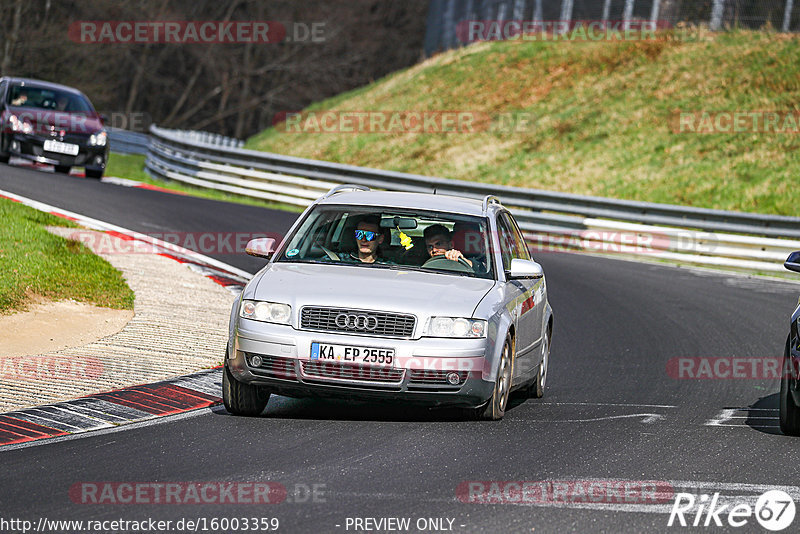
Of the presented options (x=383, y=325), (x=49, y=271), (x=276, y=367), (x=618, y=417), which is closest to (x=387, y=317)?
(x=383, y=325)

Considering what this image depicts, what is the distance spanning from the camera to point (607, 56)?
132 feet

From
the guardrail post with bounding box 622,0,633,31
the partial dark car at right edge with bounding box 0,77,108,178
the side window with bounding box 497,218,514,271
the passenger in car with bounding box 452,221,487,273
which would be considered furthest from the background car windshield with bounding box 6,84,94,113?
the passenger in car with bounding box 452,221,487,273

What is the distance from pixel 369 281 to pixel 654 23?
31741mm

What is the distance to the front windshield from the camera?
9.32 metres

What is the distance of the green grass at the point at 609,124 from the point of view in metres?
30.8

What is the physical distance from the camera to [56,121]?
2572cm

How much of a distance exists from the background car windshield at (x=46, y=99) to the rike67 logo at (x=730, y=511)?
71.9ft

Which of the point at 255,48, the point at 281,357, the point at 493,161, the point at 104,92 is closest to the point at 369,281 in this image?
the point at 281,357

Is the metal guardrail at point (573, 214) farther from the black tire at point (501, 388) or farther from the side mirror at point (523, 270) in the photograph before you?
the black tire at point (501, 388)

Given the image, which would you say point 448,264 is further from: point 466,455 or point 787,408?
point 787,408

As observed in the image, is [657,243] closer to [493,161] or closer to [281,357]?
[493,161]

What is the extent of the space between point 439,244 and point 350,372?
165 centimetres

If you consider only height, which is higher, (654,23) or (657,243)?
(654,23)

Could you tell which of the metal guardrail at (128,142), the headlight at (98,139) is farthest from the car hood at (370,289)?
the metal guardrail at (128,142)
